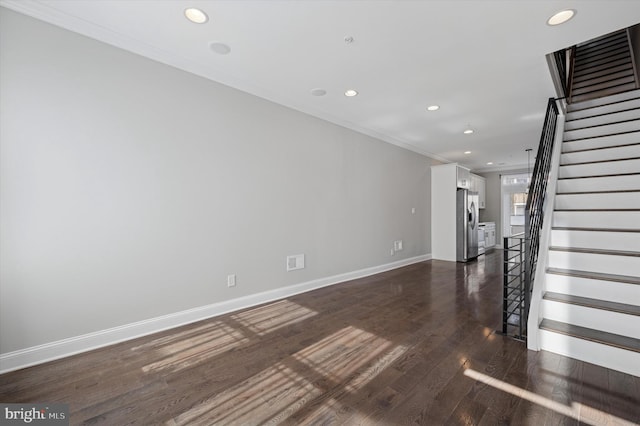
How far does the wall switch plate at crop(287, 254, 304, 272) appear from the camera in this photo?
3736 mm

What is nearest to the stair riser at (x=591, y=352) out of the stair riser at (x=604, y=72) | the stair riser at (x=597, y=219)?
the stair riser at (x=597, y=219)

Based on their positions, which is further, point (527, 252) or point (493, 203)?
point (493, 203)

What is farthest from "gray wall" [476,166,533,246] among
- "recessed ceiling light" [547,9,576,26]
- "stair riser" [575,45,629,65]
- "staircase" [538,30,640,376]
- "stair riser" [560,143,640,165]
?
"recessed ceiling light" [547,9,576,26]

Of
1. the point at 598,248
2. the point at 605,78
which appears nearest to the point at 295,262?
→ the point at 598,248

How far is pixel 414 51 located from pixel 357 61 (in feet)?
1.82

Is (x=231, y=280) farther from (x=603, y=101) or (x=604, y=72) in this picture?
(x=604, y=72)

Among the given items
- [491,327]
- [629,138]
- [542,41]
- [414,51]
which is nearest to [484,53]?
[542,41]

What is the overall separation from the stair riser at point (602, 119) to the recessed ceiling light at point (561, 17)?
2.41 metres

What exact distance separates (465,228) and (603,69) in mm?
3533

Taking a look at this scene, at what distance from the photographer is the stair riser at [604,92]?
13.0 feet

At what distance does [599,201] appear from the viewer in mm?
2912

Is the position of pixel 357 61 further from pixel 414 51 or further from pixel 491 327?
pixel 491 327

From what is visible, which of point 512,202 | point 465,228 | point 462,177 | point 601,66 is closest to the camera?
point 601,66

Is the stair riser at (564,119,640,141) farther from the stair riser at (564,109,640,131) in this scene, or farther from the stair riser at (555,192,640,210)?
the stair riser at (555,192,640,210)
